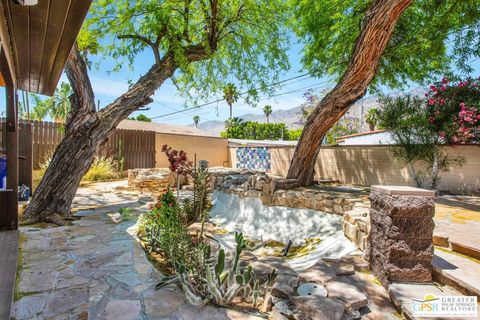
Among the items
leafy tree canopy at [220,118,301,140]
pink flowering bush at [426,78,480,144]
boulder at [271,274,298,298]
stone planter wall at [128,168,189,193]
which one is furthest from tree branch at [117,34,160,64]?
leafy tree canopy at [220,118,301,140]

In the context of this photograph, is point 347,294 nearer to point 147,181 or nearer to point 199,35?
point 199,35

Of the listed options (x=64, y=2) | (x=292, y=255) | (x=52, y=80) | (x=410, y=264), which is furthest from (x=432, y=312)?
(x=52, y=80)

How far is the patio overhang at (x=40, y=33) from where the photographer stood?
7.34ft

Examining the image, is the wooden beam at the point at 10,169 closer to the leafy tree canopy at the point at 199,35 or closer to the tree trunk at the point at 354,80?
the leafy tree canopy at the point at 199,35

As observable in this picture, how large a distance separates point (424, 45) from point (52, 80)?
6494mm

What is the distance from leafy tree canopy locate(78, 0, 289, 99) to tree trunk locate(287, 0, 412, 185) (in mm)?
2237

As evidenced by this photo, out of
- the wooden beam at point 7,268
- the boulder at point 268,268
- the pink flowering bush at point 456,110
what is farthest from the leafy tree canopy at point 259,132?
the boulder at point 268,268

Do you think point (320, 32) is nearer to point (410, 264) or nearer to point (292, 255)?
point (292, 255)

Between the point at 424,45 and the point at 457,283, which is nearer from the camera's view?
the point at 457,283

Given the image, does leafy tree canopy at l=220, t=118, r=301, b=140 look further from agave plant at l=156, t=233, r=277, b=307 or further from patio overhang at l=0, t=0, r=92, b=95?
agave plant at l=156, t=233, r=277, b=307

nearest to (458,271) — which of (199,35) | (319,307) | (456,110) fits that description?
(319,307)

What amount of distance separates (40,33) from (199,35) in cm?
445

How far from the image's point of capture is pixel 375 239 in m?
2.76

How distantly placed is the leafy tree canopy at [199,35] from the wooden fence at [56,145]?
2600 millimetres
